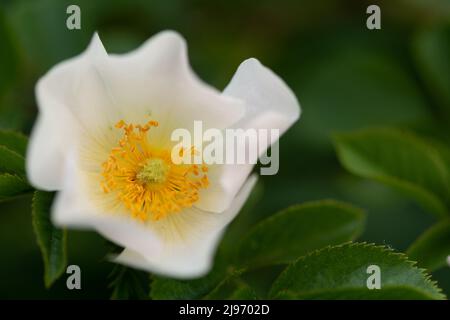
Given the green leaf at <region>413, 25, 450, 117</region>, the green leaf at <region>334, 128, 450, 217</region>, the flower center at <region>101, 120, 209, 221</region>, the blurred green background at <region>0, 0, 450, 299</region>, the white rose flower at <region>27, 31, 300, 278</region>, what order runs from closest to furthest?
the white rose flower at <region>27, 31, 300, 278</region> → the flower center at <region>101, 120, 209, 221</region> → the green leaf at <region>334, 128, 450, 217</region> → the blurred green background at <region>0, 0, 450, 299</region> → the green leaf at <region>413, 25, 450, 117</region>

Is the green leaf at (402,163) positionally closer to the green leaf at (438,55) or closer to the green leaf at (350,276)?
the green leaf at (350,276)

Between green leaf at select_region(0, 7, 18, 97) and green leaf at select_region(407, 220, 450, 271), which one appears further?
green leaf at select_region(0, 7, 18, 97)

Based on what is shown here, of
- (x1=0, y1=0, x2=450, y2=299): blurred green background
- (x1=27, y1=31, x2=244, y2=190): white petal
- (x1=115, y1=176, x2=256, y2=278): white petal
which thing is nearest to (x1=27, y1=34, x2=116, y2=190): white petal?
(x1=27, y1=31, x2=244, y2=190): white petal

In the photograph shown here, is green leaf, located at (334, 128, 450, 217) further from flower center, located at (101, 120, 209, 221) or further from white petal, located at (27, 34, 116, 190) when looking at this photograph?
white petal, located at (27, 34, 116, 190)

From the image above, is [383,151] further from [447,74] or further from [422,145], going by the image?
[447,74]

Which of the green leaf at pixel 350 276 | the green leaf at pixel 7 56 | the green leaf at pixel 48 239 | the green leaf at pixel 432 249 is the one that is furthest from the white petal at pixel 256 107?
the green leaf at pixel 7 56
